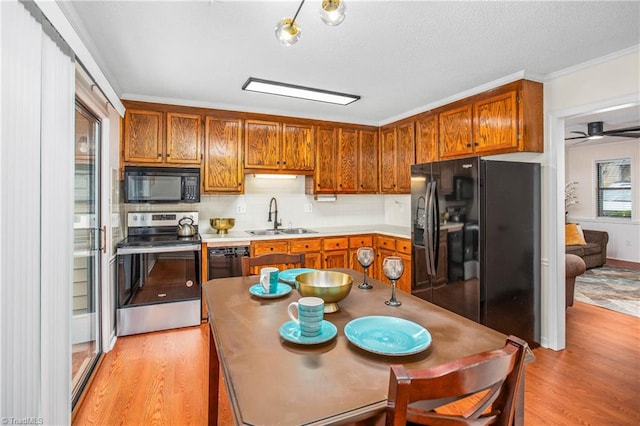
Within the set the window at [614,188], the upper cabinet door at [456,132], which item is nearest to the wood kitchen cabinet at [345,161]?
the upper cabinet door at [456,132]

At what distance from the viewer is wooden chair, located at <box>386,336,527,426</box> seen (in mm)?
690

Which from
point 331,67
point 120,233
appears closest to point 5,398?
point 120,233

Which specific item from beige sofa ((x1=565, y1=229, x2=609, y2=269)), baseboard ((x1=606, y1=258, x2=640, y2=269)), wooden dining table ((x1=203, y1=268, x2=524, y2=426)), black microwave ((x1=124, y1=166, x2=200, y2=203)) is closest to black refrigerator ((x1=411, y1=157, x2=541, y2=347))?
wooden dining table ((x1=203, y1=268, x2=524, y2=426))

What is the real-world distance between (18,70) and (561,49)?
10.6 feet

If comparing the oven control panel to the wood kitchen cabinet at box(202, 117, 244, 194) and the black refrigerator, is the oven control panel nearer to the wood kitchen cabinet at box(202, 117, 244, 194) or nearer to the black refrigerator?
the wood kitchen cabinet at box(202, 117, 244, 194)

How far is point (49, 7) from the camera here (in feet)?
4.58

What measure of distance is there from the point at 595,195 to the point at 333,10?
7991 mm

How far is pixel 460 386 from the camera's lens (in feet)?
2.45

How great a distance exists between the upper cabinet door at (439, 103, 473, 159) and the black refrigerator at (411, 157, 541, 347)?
51cm

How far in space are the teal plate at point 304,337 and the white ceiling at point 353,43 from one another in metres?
1.70

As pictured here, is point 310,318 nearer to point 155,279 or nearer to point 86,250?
point 86,250

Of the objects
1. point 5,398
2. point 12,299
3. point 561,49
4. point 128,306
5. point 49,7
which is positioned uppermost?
point 561,49

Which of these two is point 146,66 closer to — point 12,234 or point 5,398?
point 12,234

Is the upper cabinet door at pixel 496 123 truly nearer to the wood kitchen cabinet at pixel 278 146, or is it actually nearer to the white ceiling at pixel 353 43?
the white ceiling at pixel 353 43
